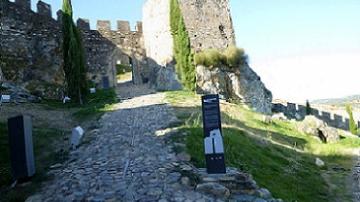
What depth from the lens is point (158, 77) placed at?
27.9 m

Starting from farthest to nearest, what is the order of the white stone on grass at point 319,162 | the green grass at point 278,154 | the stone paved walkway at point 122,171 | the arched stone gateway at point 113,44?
the arched stone gateway at point 113,44 < the white stone on grass at point 319,162 < the green grass at point 278,154 < the stone paved walkway at point 122,171

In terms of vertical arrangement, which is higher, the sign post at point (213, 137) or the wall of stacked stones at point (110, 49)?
the wall of stacked stones at point (110, 49)

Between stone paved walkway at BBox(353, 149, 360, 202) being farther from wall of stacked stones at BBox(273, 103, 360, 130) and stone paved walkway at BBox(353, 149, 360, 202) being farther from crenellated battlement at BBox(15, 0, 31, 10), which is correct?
crenellated battlement at BBox(15, 0, 31, 10)

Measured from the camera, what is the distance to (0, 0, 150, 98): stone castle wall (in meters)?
25.2

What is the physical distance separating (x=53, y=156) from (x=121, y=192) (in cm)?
343

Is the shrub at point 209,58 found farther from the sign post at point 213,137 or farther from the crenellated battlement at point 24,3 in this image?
the sign post at point 213,137

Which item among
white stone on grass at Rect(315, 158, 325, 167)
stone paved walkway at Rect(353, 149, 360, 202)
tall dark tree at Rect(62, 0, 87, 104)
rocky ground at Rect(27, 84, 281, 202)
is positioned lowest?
stone paved walkway at Rect(353, 149, 360, 202)

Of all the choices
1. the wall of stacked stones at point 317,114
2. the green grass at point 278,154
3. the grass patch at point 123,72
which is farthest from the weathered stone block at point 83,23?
the wall of stacked stones at point 317,114

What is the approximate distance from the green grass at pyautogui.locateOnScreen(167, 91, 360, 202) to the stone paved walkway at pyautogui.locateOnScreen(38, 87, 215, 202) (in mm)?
928

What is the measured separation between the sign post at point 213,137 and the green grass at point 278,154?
82 centimetres

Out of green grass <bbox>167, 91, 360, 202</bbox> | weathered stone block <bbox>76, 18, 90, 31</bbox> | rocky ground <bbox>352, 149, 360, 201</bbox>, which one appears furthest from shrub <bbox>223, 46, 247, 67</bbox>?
rocky ground <bbox>352, 149, 360, 201</bbox>

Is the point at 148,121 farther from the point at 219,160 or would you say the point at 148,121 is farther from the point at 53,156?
the point at 219,160

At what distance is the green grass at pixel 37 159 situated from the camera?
8398 millimetres

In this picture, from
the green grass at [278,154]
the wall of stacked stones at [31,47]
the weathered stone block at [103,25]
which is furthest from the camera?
the weathered stone block at [103,25]
